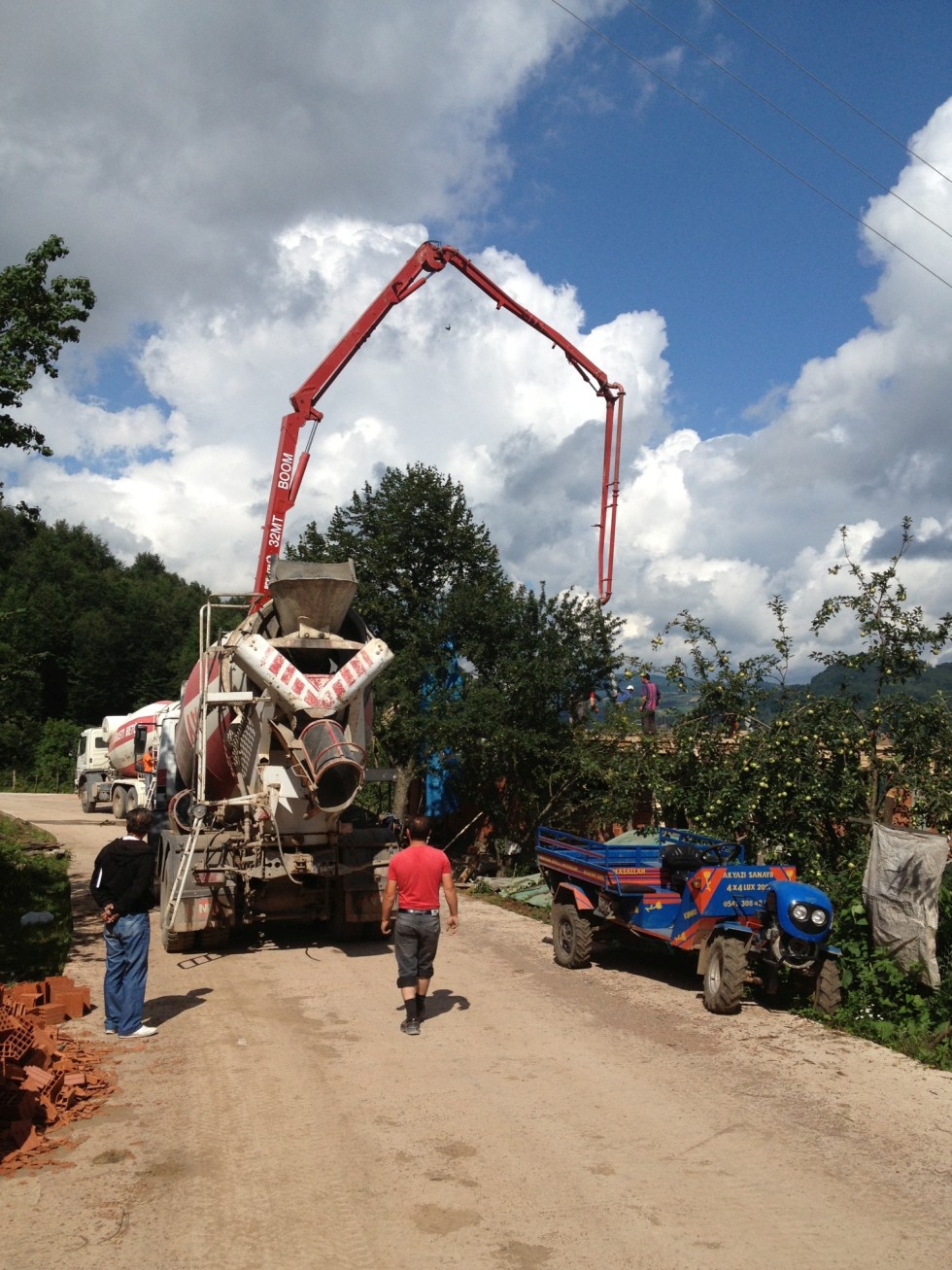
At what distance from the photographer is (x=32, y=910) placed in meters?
12.1

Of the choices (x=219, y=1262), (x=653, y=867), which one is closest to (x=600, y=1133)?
(x=219, y=1262)

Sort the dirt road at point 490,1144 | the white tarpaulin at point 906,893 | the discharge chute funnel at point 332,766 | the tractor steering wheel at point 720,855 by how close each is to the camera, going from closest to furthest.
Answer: the dirt road at point 490,1144 < the white tarpaulin at point 906,893 < the discharge chute funnel at point 332,766 < the tractor steering wheel at point 720,855

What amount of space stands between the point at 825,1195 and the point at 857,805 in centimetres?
634

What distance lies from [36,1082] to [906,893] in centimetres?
704

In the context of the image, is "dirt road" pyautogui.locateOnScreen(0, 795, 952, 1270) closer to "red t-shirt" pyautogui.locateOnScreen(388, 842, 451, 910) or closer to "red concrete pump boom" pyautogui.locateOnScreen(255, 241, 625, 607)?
"red t-shirt" pyautogui.locateOnScreen(388, 842, 451, 910)

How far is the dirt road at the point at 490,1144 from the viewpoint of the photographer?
463 cm

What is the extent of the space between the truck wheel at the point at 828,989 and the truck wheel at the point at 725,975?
642 mm

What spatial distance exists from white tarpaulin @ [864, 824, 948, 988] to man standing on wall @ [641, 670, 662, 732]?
5743 mm

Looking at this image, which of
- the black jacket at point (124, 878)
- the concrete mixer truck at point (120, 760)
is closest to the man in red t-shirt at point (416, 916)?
the black jacket at point (124, 878)

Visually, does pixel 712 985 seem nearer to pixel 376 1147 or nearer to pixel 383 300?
pixel 376 1147

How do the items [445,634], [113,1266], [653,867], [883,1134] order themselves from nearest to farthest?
[113,1266] → [883,1134] → [653,867] → [445,634]

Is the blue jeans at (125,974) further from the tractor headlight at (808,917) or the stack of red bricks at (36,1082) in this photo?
the tractor headlight at (808,917)

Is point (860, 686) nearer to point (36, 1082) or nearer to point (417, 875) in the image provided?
point (417, 875)

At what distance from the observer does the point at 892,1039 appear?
26.6ft
